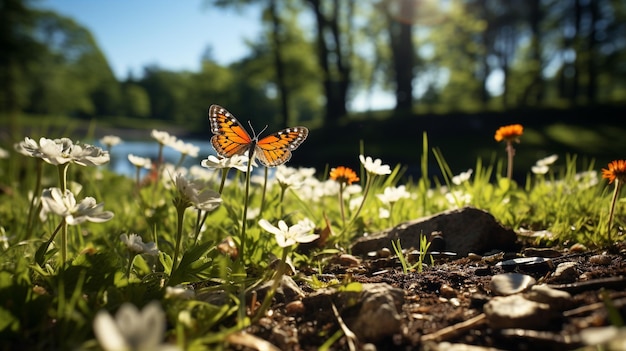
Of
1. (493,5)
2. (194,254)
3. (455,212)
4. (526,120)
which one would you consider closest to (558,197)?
(455,212)

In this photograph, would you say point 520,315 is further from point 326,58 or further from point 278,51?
point 278,51

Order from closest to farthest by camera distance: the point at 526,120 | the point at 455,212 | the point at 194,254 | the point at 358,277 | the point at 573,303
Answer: the point at 573,303
the point at 194,254
the point at 358,277
the point at 455,212
the point at 526,120

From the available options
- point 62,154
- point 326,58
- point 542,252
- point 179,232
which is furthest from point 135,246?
point 326,58

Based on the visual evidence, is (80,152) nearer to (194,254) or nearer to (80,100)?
(194,254)

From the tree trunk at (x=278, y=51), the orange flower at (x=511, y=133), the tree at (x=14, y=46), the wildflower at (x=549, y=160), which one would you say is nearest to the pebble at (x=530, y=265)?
the orange flower at (x=511, y=133)

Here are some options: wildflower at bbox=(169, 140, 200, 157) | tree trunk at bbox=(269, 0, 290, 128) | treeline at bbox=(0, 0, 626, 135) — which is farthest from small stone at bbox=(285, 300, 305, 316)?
tree trunk at bbox=(269, 0, 290, 128)

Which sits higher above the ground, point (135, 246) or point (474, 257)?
point (135, 246)

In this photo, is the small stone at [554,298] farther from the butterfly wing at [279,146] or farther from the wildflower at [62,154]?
the wildflower at [62,154]
